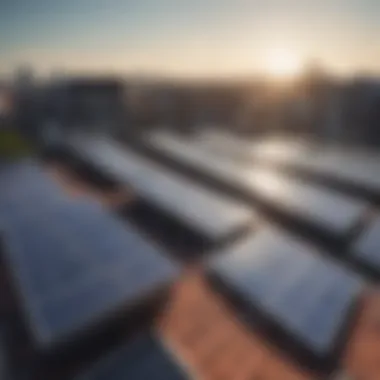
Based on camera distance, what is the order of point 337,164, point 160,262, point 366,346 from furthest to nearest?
1. point 337,164
2. point 160,262
3. point 366,346

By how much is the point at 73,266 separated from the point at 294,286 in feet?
17.1

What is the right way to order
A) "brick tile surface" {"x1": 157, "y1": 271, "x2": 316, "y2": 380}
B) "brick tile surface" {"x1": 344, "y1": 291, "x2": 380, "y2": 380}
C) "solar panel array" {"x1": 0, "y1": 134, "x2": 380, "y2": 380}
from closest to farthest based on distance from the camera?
"solar panel array" {"x1": 0, "y1": 134, "x2": 380, "y2": 380} → "brick tile surface" {"x1": 157, "y1": 271, "x2": 316, "y2": 380} → "brick tile surface" {"x1": 344, "y1": 291, "x2": 380, "y2": 380}

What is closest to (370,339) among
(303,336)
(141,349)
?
(303,336)

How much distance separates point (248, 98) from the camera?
45750 millimetres

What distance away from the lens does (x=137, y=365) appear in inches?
274

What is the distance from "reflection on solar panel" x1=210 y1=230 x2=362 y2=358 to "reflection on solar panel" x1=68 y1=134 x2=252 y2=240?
3.86ft

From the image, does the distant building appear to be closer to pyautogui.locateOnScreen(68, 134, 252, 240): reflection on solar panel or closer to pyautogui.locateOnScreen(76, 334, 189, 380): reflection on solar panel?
pyautogui.locateOnScreen(68, 134, 252, 240): reflection on solar panel

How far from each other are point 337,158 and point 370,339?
50.3ft

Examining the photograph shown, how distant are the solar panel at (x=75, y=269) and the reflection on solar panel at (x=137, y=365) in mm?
700

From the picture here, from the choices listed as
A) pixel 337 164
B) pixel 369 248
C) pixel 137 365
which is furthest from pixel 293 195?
pixel 137 365

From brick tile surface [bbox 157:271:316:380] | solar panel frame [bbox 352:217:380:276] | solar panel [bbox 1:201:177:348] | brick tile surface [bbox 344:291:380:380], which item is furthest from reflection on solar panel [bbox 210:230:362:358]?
solar panel [bbox 1:201:177:348]

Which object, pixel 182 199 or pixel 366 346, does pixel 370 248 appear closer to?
Answer: pixel 366 346

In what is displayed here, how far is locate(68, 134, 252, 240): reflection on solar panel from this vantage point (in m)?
12.7

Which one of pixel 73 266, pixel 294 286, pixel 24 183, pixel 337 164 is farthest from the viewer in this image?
pixel 337 164
